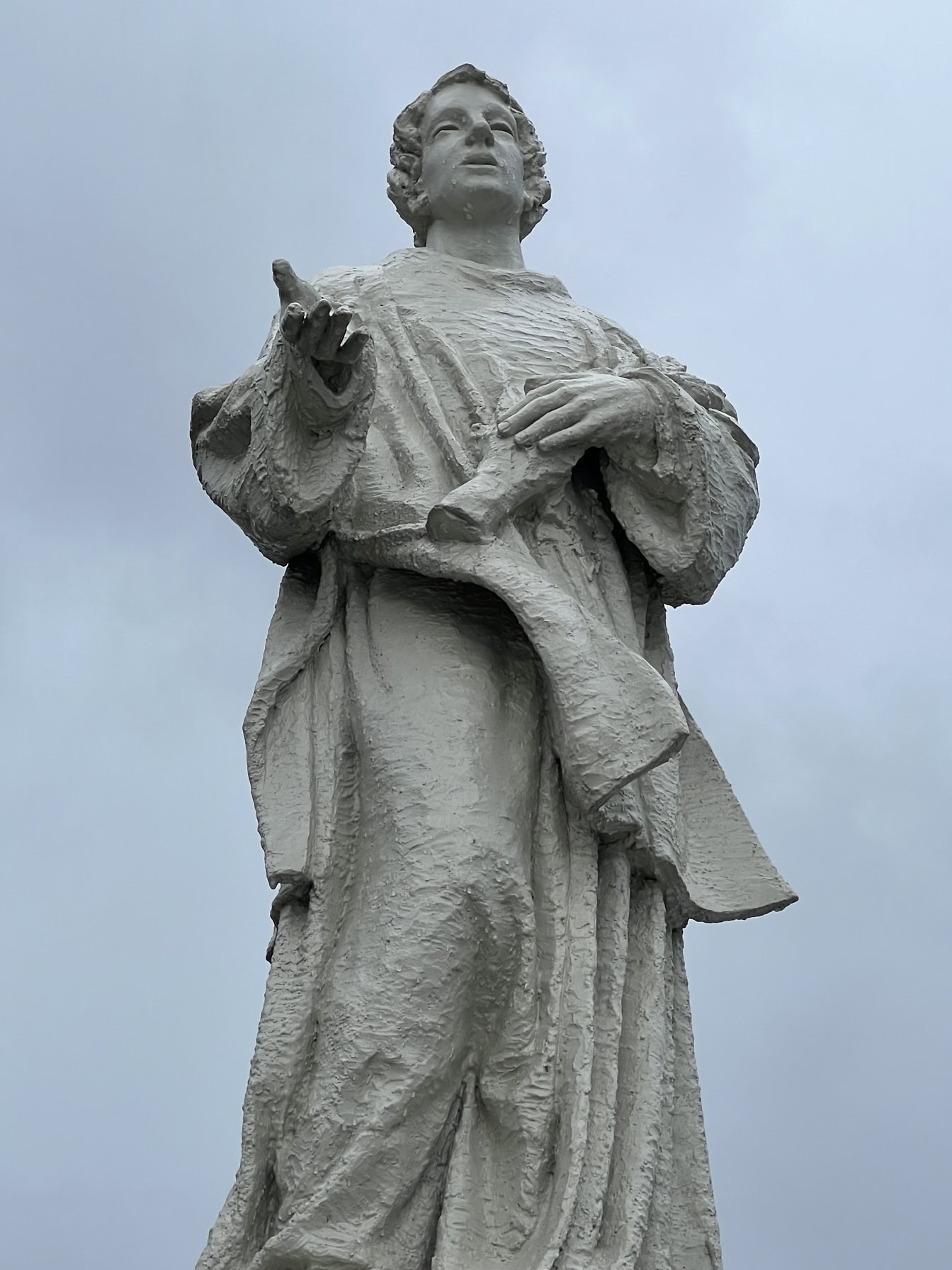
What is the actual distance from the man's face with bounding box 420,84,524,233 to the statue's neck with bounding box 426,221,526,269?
0.03 meters

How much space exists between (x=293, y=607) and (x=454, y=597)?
1.85ft

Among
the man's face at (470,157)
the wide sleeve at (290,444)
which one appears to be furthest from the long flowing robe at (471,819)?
the man's face at (470,157)

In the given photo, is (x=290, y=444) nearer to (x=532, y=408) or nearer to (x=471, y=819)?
(x=532, y=408)

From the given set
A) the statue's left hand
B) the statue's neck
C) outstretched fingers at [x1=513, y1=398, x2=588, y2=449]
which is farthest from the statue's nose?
outstretched fingers at [x1=513, y1=398, x2=588, y2=449]

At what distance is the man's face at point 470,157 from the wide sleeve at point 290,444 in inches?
41.9

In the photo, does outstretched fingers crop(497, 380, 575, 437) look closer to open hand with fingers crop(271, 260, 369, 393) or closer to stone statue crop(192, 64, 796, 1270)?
stone statue crop(192, 64, 796, 1270)

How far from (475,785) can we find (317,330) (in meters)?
1.28

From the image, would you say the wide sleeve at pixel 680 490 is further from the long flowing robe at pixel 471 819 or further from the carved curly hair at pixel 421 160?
the carved curly hair at pixel 421 160

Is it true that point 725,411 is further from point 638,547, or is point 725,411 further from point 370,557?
point 370,557

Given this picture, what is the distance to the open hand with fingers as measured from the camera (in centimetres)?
609

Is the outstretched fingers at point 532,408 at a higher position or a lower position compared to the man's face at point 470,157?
lower

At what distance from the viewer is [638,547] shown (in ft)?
22.5

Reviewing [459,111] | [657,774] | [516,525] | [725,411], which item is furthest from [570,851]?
[459,111]

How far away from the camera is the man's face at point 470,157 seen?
24.6 ft
